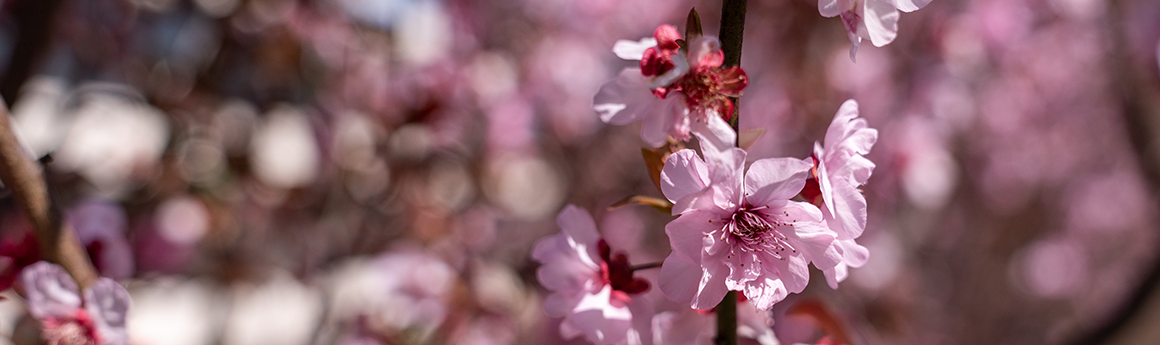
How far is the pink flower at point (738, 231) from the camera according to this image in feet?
1.58

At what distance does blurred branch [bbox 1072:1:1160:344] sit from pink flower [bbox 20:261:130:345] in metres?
1.47

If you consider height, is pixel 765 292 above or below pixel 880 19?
below

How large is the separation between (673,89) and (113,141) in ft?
7.21

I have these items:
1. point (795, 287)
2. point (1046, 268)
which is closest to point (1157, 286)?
point (795, 287)

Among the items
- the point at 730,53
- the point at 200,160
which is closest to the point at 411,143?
the point at 200,160

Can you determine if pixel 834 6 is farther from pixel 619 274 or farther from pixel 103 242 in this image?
pixel 103 242

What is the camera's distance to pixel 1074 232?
3.69 meters

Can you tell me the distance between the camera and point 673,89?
0.54m

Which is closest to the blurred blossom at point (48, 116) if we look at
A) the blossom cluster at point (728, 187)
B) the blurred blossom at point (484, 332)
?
the blurred blossom at point (484, 332)

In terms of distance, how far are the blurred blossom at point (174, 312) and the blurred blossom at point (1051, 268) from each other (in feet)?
14.0

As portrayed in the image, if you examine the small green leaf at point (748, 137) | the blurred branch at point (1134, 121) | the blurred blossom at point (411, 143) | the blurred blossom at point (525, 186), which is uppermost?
the small green leaf at point (748, 137)

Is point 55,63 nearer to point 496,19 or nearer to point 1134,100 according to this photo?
point 496,19

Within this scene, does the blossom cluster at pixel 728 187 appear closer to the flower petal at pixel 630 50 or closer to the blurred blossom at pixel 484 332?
the flower petal at pixel 630 50

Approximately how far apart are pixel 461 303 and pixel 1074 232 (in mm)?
3820
